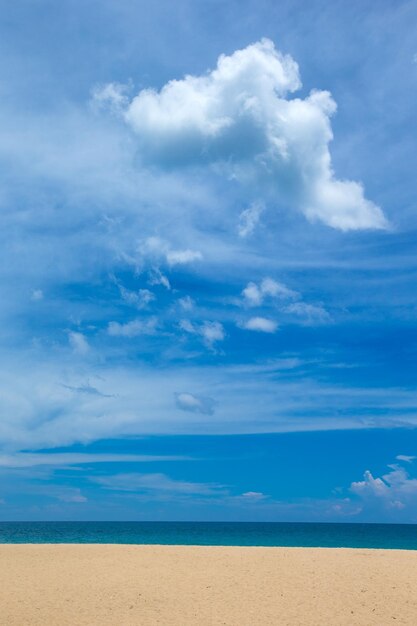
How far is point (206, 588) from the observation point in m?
22.9

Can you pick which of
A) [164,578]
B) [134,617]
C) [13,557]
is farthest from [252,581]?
[13,557]

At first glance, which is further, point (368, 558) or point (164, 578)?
point (368, 558)

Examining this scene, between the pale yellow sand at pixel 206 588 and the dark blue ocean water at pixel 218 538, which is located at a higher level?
the pale yellow sand at pixel 206 588

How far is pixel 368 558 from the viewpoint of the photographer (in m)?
32.9

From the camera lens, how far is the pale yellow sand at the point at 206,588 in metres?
18.2

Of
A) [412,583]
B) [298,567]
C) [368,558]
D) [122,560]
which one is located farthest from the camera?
[368,558]

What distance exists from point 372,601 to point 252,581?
5967 millimetres

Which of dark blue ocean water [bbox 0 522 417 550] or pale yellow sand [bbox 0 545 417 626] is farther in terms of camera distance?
dark blue ocean water [bbox 0 522 417 550]

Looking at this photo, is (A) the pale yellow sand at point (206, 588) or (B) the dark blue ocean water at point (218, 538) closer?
(A) the pale yellow sand at point (206, 588)

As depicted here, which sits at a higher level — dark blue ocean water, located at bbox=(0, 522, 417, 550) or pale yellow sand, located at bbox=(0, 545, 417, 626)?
pale yellow sand, located at bbox=(0, 545, 417, 626)

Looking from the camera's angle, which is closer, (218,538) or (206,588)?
(206,588)

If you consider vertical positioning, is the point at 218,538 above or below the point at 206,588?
below

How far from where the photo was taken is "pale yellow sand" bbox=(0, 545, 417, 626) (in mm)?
18234

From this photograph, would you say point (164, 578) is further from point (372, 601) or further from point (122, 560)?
point (372, 601)
